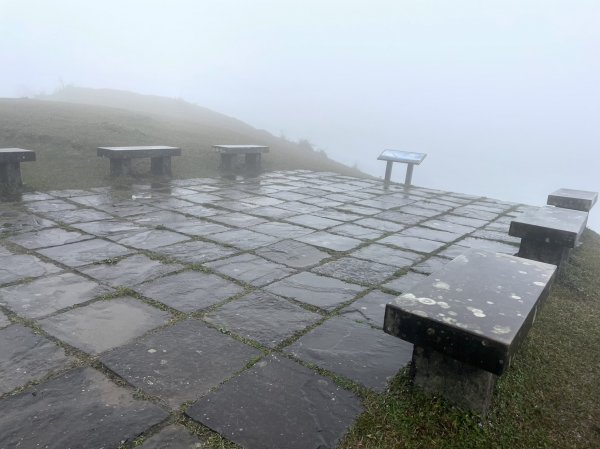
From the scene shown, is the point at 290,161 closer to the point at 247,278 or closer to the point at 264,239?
the point at 264,239

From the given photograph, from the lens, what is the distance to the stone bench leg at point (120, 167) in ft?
27.2

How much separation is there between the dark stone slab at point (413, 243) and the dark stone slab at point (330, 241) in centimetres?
40

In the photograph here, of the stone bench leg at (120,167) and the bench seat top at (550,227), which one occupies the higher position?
the bench seat top at (550,227)

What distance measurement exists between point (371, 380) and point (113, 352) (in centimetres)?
147

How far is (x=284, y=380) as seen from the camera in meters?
2.42

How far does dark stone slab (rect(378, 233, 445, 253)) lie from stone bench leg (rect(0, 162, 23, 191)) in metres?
5.49

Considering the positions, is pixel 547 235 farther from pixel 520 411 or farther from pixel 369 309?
pixel 520 411

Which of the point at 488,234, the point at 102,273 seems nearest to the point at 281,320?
the point at 102,273

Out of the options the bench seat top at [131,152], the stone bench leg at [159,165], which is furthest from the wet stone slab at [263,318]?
the stone bench leg at [159,165]

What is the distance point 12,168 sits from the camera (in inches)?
265

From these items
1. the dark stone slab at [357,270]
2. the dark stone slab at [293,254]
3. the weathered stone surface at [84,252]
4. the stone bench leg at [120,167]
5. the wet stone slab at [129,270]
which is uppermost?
the stone bench leg at [120,167]

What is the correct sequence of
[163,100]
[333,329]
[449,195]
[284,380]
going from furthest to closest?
[163,100]
[449,195]
[333,329]
[284,380]

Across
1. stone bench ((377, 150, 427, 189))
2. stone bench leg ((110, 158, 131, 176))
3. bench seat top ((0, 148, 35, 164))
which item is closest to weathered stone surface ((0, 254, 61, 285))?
bench seat top ((0, 148, 35, 164))

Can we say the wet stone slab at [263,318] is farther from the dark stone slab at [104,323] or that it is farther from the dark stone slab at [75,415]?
the dark stone slab at [75,415]
